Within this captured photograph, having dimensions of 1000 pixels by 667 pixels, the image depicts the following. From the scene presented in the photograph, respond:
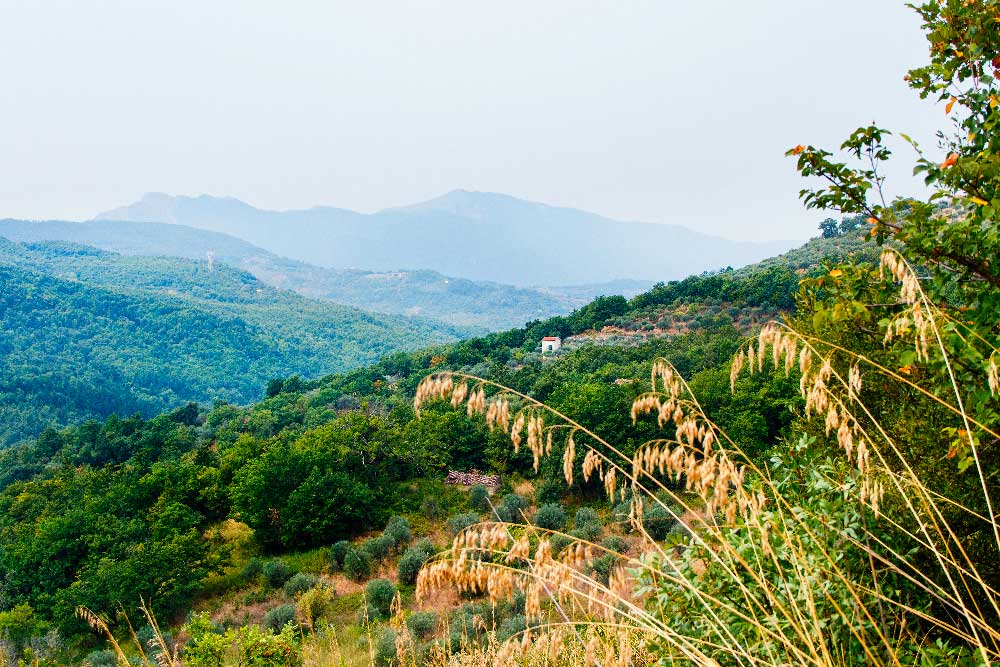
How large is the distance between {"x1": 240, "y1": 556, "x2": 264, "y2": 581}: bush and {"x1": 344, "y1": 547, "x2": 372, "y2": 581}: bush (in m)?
3.04

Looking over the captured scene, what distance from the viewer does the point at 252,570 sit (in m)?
16.3

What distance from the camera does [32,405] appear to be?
2539 inches

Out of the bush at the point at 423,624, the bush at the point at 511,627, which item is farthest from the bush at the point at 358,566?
the bush at the point at 511,627

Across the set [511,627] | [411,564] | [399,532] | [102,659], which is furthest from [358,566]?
[511,627]

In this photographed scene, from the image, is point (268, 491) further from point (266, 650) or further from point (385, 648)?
point (266, 650)

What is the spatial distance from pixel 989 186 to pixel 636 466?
282 centimetres

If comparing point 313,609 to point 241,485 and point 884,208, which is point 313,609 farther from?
point 884,208

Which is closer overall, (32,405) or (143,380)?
(32,405)

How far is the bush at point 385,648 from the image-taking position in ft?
26.3

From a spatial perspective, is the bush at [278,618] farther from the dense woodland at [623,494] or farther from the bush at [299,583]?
the bush at [299,583]

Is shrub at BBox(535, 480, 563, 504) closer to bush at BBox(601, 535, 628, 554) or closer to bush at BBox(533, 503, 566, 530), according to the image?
bush at BBox(533, 503, 566, 530)

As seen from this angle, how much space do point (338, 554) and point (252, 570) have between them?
8.70ft

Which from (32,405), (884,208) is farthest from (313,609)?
(32,405)

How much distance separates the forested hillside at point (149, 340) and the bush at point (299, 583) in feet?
196
